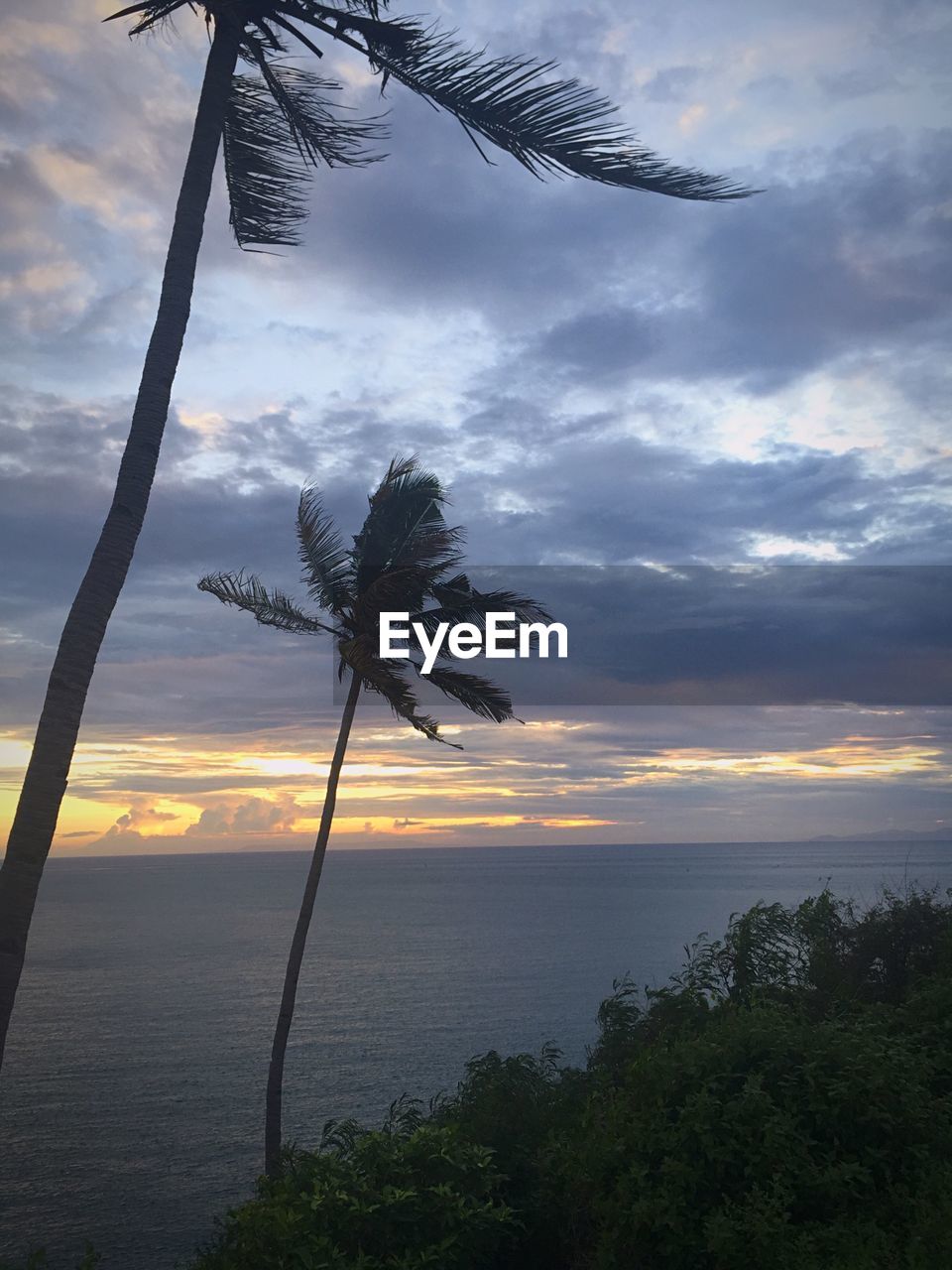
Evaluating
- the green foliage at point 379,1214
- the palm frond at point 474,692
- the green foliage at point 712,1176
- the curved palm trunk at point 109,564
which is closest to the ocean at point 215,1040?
the palm frond at point 474,692

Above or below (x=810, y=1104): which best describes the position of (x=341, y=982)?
below

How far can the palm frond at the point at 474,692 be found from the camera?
58.6ft

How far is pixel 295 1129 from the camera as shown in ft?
137

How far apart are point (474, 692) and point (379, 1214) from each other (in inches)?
426

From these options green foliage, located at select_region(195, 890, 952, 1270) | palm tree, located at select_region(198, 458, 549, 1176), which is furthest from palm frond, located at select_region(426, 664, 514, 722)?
green foliage, located at select_region(195, 890, 952, 1270)

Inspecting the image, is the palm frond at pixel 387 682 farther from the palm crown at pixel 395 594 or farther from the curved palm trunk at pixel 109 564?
the curved palm trunk at pixel 109 564

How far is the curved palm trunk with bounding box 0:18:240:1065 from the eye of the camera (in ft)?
23.4

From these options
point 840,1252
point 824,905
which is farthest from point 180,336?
point 824,905

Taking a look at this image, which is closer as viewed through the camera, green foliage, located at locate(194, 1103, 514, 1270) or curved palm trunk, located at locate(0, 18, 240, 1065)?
curved palm trunk, located at locate(0, 18, 240, 1065)

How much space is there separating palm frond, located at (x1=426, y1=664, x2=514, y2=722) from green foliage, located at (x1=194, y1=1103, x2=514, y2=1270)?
957 centimetres

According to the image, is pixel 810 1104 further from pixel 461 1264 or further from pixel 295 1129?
pixel 295 1129

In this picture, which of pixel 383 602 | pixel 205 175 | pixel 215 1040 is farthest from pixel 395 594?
pixel 215 1040

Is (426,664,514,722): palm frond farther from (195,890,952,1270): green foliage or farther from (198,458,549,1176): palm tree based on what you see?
(195,890,952,1270): green foliage

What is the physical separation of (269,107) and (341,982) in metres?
85.5
